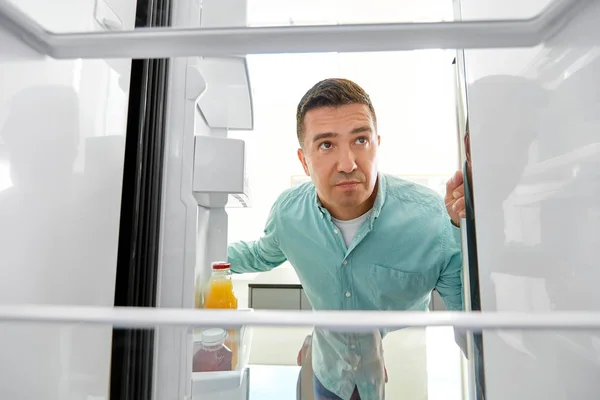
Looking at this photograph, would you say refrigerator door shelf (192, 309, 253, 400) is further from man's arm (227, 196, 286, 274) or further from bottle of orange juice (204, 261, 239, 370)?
man's arm (227, 196, 286, 274)

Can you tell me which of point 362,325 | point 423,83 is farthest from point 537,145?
point 423,83

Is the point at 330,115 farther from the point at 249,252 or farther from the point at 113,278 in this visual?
the point at 113,278

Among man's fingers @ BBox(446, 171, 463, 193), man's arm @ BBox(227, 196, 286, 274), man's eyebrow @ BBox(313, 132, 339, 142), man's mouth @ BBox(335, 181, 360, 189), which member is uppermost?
man's eyebrow @ BBox(313, 132, 339, 142)

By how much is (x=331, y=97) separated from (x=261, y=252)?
61cm

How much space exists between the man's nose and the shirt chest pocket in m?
0.33

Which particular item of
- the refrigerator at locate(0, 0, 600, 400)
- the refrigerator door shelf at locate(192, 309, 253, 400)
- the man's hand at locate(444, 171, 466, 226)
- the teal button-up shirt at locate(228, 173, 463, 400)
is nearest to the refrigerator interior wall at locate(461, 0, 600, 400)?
the refrigerator at locate(0, 0, 600, 400)

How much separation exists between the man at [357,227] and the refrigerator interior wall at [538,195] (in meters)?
0.59

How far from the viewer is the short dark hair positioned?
112 centimetres

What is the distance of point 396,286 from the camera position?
1.05m

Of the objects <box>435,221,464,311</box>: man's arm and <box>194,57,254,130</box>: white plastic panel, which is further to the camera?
<box>435,221,464,311</box>: man's arm

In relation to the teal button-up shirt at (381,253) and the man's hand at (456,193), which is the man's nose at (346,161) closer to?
the teal button-up shirt at (381,253)

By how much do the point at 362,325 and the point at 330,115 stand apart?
3.13 ft

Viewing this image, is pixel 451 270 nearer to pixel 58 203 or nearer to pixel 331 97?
pixel 331 97

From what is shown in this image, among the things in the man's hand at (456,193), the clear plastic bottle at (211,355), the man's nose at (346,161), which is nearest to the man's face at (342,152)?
the man's nose at (346,161)
